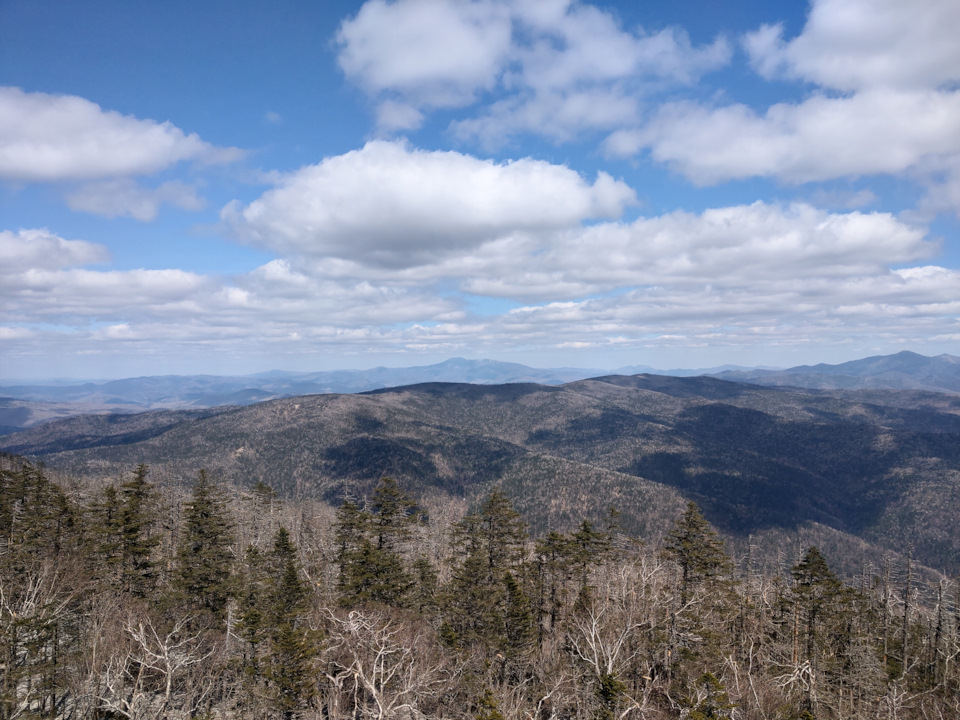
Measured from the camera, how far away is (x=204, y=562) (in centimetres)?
3975

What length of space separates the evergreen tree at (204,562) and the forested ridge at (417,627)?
16 centimetres

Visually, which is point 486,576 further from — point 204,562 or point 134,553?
point 134,553

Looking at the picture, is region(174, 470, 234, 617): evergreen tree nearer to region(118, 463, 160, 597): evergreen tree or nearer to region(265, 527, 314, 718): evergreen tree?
region(118, 463, 160, 597): evergreen tree

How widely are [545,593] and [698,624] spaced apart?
13.1 metres

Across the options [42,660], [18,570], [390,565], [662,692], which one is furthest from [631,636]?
[18,570]

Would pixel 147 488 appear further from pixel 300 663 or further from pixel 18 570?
pixel 300 663

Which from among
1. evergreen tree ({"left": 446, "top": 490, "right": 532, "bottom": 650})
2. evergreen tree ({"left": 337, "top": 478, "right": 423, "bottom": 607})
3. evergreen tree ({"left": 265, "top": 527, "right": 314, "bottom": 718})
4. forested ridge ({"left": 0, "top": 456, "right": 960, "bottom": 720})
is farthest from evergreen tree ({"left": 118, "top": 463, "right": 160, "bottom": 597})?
evergreen tree ({"left": 446, "top": 490, "right": 532, "bottom": 650})

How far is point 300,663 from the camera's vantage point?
25125 mm

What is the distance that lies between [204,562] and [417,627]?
19645 mm

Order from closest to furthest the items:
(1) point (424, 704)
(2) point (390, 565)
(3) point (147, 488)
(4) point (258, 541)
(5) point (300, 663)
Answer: (5) point (300, 663)
(1) point (424, 704)
(2) point (390, 565)
(3) point (147, 488)
(4) point (258, 541)

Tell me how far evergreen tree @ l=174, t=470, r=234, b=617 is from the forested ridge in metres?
0.16

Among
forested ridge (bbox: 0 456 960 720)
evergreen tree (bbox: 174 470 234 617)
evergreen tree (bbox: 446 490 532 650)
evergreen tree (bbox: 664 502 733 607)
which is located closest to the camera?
forested ridge (bbox: 0 456 960 720)

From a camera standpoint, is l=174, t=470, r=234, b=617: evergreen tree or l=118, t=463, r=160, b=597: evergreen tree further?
l=118, t=463, r=160, b=597: evergreen tree

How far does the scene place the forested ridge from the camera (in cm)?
2522
